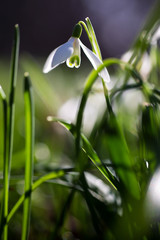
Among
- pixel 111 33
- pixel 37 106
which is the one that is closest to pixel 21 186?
pixel 37 106

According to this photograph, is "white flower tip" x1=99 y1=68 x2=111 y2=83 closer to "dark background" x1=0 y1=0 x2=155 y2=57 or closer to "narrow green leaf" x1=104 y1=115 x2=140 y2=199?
"narrow green leaf" x1=104 y1=115 x2=140 y2=199

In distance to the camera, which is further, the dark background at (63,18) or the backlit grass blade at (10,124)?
the dark background at (63,18)

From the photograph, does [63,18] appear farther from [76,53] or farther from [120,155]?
[120,155]

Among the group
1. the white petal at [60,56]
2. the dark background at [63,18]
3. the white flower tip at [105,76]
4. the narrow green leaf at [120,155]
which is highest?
the dark background at [63,18]

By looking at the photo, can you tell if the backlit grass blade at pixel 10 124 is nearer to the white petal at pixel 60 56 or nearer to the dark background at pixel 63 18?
the white petal at pixel 60 56

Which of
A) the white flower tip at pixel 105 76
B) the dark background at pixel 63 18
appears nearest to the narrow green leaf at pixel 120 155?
the white flower tip at pixel 105 76

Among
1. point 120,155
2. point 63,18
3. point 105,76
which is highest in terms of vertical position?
point 63,18

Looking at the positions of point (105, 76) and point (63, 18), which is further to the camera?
point (63, 18)

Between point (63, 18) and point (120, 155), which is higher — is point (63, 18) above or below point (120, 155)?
above

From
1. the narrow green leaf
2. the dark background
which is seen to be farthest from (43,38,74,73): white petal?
the dark background

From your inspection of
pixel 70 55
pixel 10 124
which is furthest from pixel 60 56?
pixel 10 124
